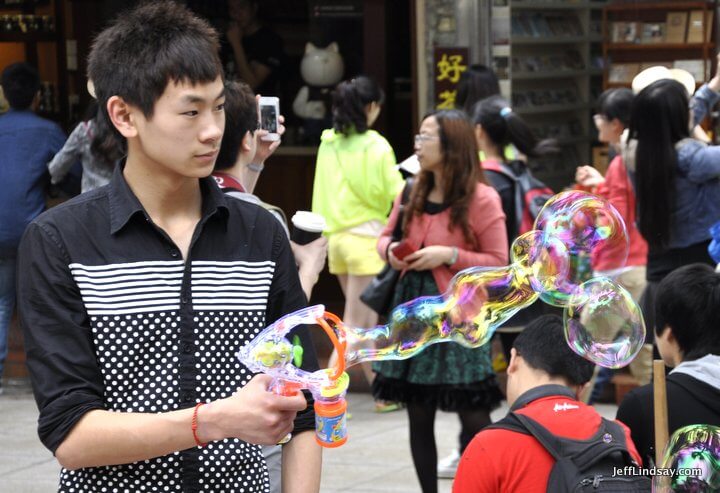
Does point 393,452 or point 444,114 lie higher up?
point 444,114

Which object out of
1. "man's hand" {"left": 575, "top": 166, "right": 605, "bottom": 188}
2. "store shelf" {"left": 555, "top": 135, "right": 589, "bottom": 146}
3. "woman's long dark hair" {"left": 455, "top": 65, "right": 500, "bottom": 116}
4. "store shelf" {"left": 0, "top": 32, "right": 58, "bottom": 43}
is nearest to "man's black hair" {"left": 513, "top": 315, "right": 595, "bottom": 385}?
"man's hand" {"left": 575, "top": 166, "right": 605, "bottom": 188}

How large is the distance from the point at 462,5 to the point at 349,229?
1.98m

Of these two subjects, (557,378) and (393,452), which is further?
(393,452)

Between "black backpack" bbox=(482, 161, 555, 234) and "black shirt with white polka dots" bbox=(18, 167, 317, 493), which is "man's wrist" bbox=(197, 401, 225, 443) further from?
"black backpack" bbox=(482, 161, 555, 234)

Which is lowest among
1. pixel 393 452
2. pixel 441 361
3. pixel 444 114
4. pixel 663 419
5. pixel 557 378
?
pixel 393 452

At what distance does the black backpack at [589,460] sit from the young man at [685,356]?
0.32m

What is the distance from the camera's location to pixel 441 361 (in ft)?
19.3

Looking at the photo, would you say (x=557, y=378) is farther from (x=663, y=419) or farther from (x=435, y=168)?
(x=435, y=168)

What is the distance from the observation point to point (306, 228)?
3672 millimetres

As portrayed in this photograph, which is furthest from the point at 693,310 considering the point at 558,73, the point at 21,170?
the point at 558,73

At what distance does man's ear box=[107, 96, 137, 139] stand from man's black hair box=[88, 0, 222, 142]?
0.6 inches

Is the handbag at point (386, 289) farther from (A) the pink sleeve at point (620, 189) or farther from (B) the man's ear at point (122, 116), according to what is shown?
(B) the man's ear at point (122, 116)

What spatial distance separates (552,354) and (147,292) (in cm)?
192

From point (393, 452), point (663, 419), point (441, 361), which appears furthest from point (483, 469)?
point (393, 452)
